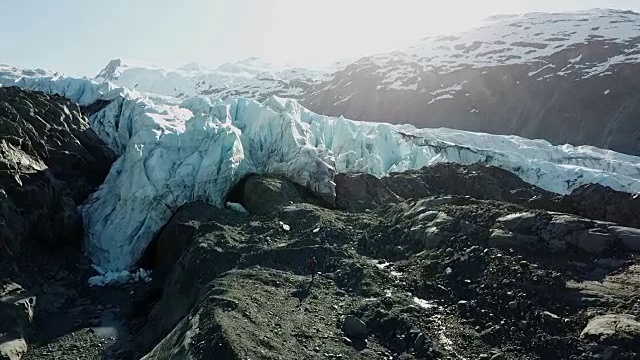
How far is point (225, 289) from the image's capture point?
1370 cm

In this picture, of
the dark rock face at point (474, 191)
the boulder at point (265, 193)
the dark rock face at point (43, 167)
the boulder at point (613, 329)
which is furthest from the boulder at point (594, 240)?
the dark rock face at point (43, 167)

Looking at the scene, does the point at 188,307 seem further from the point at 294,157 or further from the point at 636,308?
the point at 294,157

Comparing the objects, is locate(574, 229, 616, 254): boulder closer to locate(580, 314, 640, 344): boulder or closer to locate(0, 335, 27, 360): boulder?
locate(580, 314, 640, 344): boulder

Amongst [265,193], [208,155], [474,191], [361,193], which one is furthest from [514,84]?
[265,193]

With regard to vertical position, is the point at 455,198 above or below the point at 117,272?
above

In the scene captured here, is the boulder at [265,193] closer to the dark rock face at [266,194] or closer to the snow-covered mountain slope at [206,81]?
the dark rock face at [266,194]

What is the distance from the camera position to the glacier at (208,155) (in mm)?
26734

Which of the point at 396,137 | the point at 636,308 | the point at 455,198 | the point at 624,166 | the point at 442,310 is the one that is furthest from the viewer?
the point at 624,166

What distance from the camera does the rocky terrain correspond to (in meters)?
11.2

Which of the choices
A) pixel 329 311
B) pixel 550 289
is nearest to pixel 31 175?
pixel 329 311

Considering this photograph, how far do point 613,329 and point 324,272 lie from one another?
29.5 ft

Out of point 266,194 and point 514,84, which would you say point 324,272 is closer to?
point 266,194

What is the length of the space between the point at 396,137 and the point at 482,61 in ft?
229

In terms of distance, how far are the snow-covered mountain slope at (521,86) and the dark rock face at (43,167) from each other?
65961 millimetres
